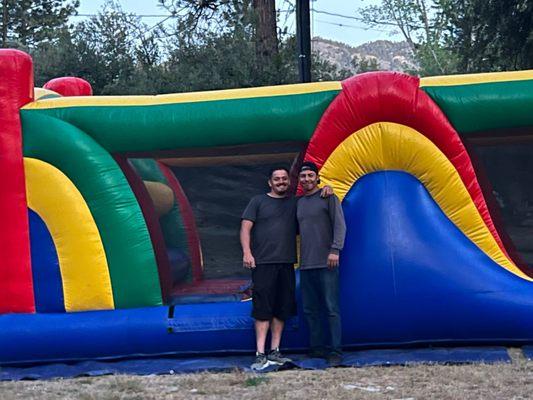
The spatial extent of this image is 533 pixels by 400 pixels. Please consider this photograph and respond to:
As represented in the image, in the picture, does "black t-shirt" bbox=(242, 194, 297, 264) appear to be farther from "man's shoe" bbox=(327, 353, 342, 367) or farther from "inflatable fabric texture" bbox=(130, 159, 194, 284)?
"inflatable fabric texture" bbox=(130, 159, 194, 284)

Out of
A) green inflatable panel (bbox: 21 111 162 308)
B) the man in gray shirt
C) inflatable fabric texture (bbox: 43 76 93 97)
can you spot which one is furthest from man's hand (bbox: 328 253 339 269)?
inflatable fabric texture (bbox: 43 76 93 97)

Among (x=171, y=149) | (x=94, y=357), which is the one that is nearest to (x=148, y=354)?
(x=94, y=357)

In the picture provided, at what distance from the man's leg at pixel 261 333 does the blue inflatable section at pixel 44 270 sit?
1207 mm

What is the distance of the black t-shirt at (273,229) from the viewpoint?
15.4ft

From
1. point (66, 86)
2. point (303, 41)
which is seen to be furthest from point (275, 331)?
point (303, 41)

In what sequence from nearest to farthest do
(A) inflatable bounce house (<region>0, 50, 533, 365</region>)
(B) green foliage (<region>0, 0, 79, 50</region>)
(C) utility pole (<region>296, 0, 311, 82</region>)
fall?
(A) inflatable bounce house (<region>0, 50, 533, 365</region>)
(C) utility pole (<region>296, 0, 311, 82</region>)
(B) green foliage (<region>0, 0, 79, 50</region>)

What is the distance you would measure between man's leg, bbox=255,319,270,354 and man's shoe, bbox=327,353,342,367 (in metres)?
0.37

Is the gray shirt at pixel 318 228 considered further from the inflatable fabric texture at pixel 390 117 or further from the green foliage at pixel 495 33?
the green foliage at pixel 495 33

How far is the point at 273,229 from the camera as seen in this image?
470cm

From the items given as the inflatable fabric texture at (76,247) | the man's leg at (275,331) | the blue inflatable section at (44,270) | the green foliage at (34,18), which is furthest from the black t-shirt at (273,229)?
the green foliage at (34,18)

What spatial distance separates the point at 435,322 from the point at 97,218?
2078mm

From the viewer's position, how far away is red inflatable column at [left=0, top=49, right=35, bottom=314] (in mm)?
4969

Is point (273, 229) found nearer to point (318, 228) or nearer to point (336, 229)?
point (318, 228)

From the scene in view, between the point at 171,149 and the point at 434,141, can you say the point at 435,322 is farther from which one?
the point at 171,149
